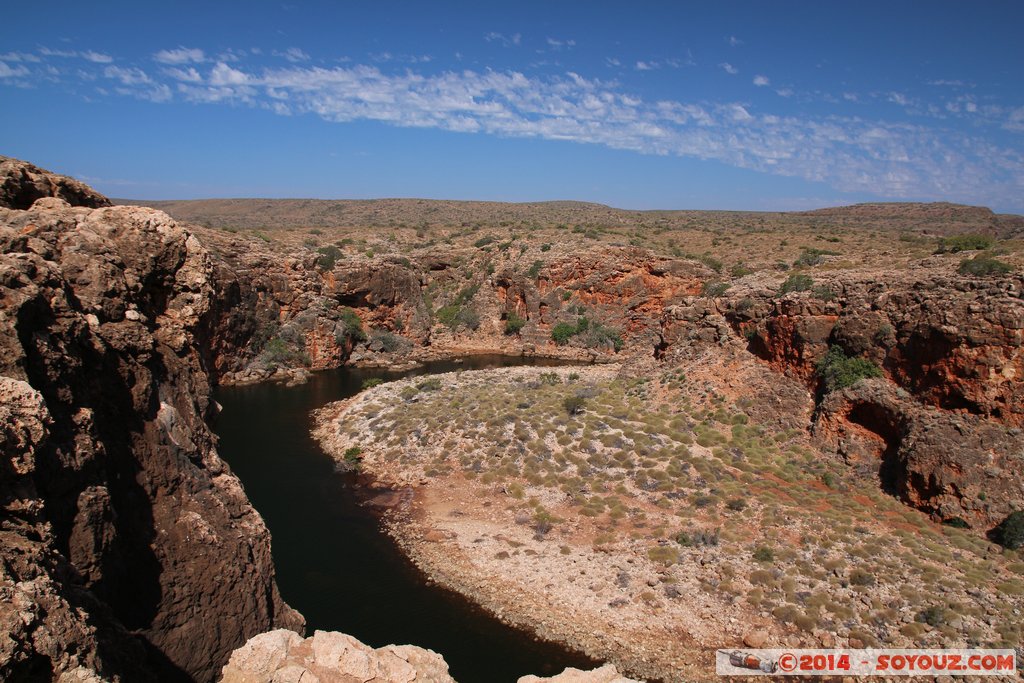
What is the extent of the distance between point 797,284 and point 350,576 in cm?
2133

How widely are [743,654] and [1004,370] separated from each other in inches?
472

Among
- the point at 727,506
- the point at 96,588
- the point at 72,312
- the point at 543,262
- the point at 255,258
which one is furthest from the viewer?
the point at 543,262

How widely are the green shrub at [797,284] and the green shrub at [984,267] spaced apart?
5.19m

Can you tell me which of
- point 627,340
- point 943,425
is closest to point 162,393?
point 943,425

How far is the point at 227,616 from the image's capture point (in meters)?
7.97

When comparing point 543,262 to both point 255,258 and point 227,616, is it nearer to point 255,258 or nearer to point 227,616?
point 255,258

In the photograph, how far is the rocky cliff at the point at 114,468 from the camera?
16.6 feet

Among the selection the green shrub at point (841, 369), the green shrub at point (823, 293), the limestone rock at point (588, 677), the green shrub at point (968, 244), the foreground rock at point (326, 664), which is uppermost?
the green shrub at point (968, 244)

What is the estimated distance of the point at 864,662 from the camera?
42.8 feet

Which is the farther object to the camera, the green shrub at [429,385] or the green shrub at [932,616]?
the green shrub at [429,385]

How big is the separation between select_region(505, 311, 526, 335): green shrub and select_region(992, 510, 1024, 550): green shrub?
39537 millimetres

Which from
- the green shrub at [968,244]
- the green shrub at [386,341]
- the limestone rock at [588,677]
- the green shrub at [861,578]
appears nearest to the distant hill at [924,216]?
the green shrub at [968,244]

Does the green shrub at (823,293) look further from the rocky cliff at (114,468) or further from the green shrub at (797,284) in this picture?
the rocky cliff at (114,468)

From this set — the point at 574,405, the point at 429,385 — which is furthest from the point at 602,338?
the point at 574,405
